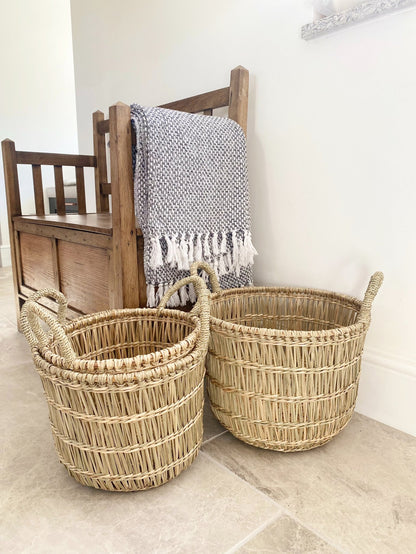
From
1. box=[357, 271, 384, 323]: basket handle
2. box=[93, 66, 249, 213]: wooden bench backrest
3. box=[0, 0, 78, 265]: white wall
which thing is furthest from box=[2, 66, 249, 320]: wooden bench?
box=[0, 0, 78, 265]: white wall

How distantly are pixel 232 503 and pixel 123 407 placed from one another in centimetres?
25

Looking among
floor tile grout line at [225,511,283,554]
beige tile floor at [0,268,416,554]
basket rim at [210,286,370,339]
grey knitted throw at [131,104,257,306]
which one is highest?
grey knitted throw at [131,104,257,306]

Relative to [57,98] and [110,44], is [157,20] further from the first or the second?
[57,98]

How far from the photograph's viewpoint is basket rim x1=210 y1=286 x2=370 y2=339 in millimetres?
771

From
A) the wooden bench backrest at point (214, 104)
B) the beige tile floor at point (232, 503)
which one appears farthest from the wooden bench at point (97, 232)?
the beige tile floor at point (232, 503)

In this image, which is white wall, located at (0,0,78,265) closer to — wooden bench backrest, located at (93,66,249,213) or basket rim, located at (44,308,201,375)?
wooden bench backrest, located at (93,66,249,213)

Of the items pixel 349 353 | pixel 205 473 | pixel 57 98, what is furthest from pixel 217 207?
pixel 57 98

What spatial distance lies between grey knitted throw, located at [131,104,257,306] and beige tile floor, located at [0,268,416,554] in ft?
1.30

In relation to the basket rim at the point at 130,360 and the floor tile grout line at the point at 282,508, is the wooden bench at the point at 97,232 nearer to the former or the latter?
the basket rim at the point at 130,360

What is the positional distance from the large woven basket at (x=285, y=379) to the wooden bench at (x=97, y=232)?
7.3 inches

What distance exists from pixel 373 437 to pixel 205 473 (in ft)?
1.26

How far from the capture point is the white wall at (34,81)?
8.90 ft

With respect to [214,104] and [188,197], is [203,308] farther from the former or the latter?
[214,104]

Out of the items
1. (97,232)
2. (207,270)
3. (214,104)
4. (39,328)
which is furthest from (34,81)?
(39,328)
